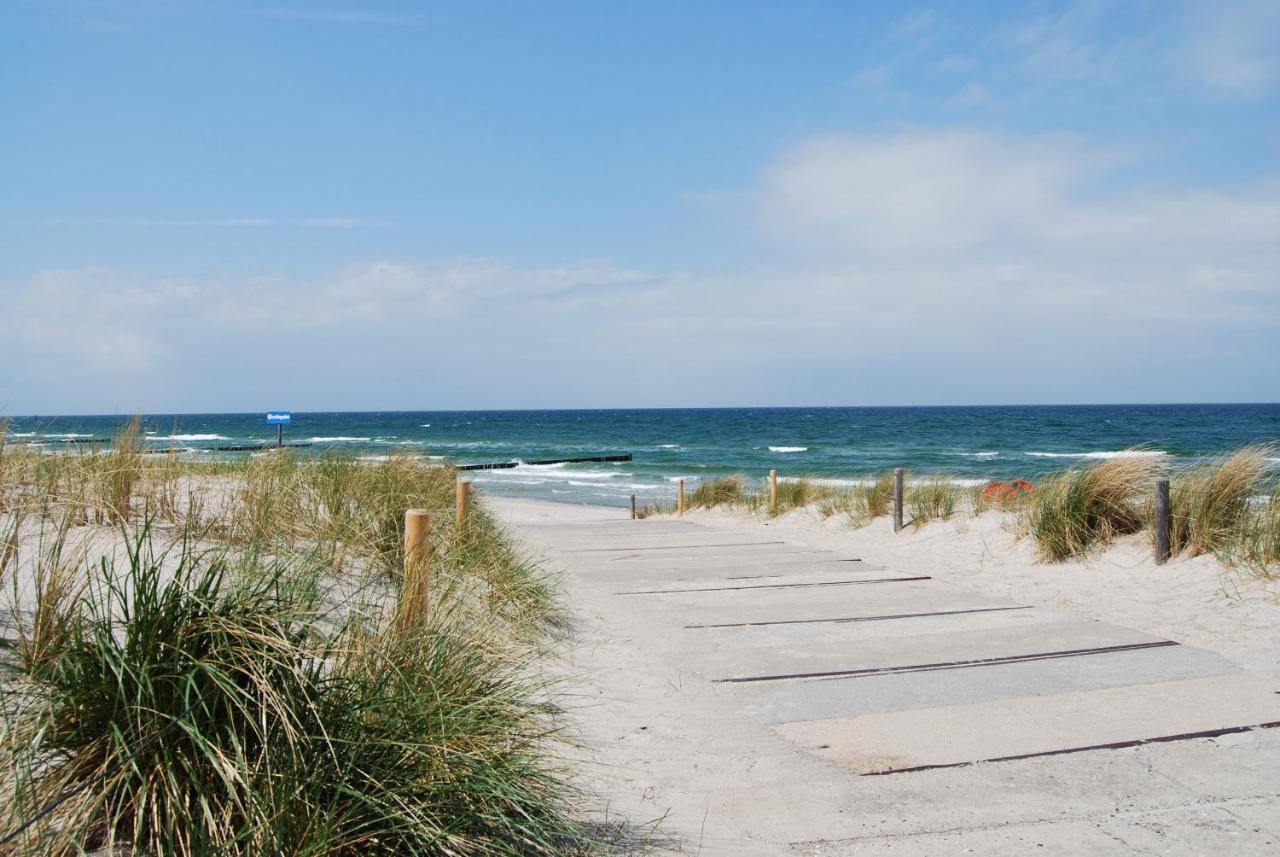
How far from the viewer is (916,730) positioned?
4262 mm

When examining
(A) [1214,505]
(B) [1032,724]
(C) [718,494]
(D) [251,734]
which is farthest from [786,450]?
(D) [251,734]

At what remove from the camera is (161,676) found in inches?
92.9

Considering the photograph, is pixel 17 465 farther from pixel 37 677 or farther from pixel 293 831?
pixel 293 831

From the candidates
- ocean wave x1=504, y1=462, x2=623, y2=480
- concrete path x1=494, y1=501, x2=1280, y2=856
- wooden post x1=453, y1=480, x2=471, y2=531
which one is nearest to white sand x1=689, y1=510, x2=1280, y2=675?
concrete path x1=494, y1=501, x2=1280, y2=856

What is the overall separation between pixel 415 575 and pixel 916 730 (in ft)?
8.01

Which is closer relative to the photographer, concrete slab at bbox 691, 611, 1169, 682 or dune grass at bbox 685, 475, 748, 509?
concrete slab at bbox 691, 611, 1169, 682

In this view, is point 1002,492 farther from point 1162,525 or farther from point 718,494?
point 718,494

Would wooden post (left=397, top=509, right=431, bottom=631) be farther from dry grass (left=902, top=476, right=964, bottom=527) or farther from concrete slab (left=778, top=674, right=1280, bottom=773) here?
dry grass (left=902, top=476, right=964, bottom=527)

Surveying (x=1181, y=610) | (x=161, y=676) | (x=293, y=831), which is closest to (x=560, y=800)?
(x=293, y=831)

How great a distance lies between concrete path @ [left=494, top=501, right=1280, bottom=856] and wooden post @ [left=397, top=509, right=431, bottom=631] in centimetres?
98

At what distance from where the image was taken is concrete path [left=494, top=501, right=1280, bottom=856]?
3256 mm

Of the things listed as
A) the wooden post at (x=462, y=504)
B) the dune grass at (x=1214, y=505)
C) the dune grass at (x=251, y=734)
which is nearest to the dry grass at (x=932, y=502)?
the dune grass at (x=1214, y=505)

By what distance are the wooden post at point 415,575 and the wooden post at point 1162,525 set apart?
6.35 meters

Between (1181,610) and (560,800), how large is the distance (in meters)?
5.48
